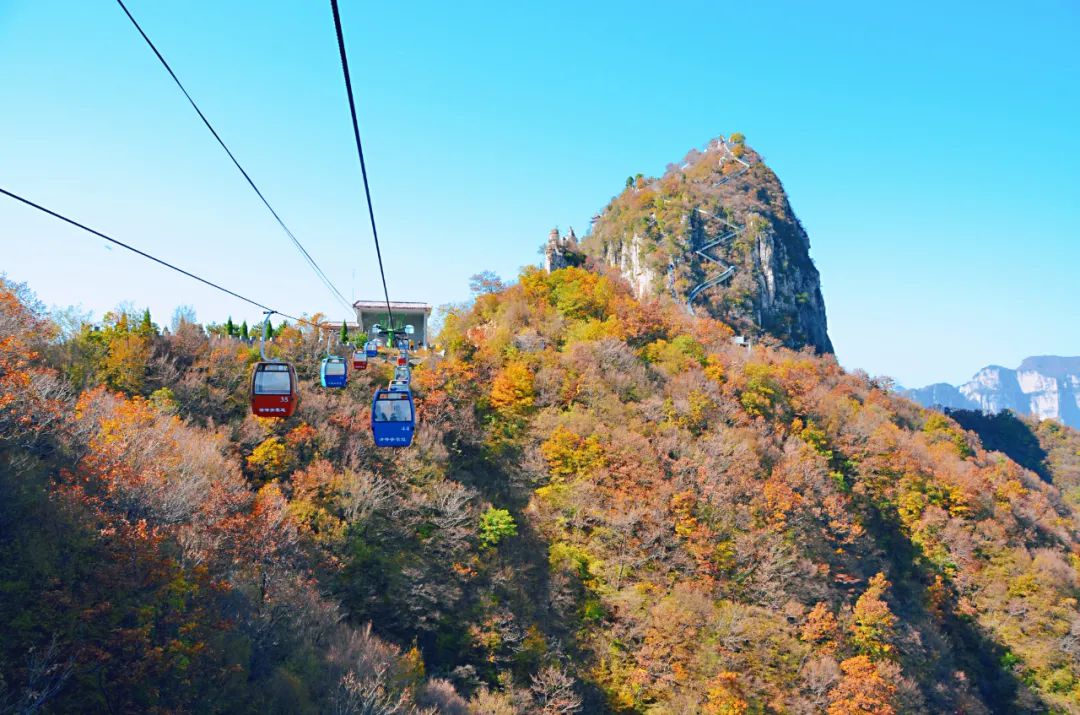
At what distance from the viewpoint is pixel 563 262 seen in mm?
68500

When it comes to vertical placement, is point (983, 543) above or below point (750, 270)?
below

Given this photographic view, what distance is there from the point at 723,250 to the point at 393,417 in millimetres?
105398

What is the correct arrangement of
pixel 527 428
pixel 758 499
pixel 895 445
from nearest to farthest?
pixel 758 499, pixel 527 428, pixel 895 445

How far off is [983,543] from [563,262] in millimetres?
47264

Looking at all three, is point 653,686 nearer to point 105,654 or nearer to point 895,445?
point 105,654

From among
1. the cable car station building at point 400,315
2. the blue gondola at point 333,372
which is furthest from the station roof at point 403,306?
the blue gondola at point 333,372

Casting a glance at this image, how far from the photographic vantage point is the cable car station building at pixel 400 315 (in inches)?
2547

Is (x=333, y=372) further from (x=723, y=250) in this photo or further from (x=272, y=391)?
(x=723, y=250)

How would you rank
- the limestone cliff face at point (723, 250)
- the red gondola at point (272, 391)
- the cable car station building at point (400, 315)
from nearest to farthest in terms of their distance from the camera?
the red gondola at point (272, 391)
the cable car station building at point (400, 315)
the limestone cliff face at point (723, 250)

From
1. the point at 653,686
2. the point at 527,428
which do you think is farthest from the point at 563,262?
the point at 653,686

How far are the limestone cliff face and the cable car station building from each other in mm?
46349

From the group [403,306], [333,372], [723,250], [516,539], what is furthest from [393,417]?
[723,250]

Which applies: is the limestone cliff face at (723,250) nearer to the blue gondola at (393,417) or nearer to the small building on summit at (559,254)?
the small building on summit at (559,254)

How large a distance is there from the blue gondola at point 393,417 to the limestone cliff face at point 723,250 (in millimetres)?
88490
